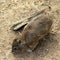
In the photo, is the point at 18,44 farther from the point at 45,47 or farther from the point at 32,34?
the point at 45,47

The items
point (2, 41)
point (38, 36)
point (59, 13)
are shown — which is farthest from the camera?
point (59, 13)

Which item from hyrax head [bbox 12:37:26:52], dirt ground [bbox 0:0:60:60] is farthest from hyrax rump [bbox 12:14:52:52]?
dirt ground [bbox 0:0:60:60]

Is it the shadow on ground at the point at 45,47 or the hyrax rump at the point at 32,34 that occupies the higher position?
the hyrax rump at the point at 32,34

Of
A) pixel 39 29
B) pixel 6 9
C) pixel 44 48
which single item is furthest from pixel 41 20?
pixel 6 9

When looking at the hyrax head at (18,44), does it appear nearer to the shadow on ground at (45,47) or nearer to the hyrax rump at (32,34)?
the hyrax rump at (32,34)

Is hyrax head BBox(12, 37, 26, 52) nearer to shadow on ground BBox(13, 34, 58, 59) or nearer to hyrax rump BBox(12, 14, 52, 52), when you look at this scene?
hyrax rump BBox(12, 14, 52, 52)

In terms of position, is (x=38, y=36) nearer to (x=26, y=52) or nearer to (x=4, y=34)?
(x=26, y=52)

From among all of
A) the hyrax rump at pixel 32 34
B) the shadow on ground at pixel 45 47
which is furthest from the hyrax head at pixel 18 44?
the shadow on ground at pixel 45 47
